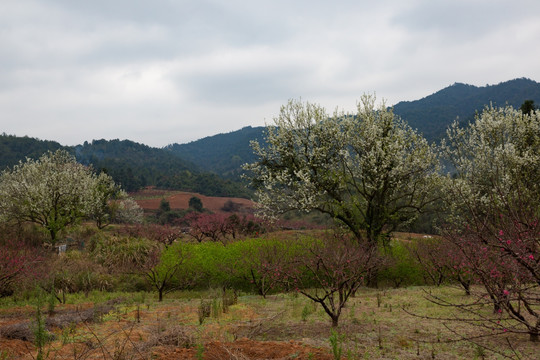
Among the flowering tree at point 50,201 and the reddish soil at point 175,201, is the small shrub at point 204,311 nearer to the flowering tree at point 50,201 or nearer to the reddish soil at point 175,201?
the flowering tree at point 50,201

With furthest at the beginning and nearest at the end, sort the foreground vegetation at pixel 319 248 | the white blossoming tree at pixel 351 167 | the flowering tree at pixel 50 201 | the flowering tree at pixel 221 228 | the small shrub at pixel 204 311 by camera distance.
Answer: the flowering tree at pixel 221 228 → the flowering tree at pixel 50 201 → the white blossoming tree at pixel 351 167 → the foreground vegetation at pixel 319 248 → the small shrub at pixel 204 311

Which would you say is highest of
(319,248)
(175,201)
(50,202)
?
(50,202)

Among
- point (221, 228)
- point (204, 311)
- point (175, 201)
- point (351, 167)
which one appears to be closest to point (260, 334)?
point (204, 311)

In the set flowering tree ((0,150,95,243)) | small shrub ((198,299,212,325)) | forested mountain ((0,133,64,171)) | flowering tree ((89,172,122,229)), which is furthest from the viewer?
forested mountain ((0,133,64,171))

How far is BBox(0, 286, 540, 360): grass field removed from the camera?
7.05m

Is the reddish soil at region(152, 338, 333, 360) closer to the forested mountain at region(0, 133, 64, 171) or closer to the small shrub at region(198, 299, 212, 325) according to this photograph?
the small shrub at region(198, 299, 212, 325)

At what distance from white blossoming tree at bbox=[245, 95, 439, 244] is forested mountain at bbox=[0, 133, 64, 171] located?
510ft

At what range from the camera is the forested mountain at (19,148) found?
485 feet

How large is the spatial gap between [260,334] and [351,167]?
14686 millimetres

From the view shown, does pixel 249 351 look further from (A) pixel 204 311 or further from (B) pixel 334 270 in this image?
(A) pixel 204 311

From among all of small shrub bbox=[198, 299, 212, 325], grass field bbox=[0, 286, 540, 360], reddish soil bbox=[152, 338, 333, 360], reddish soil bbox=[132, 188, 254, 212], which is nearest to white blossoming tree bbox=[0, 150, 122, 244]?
grass field bbox=[0, 286, 540, 360]

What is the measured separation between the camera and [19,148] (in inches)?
6250

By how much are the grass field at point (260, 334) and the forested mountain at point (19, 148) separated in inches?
6401

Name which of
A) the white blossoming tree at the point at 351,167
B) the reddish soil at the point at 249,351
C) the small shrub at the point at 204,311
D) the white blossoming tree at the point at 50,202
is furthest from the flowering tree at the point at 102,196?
the reddish soil at the point at 249,351
